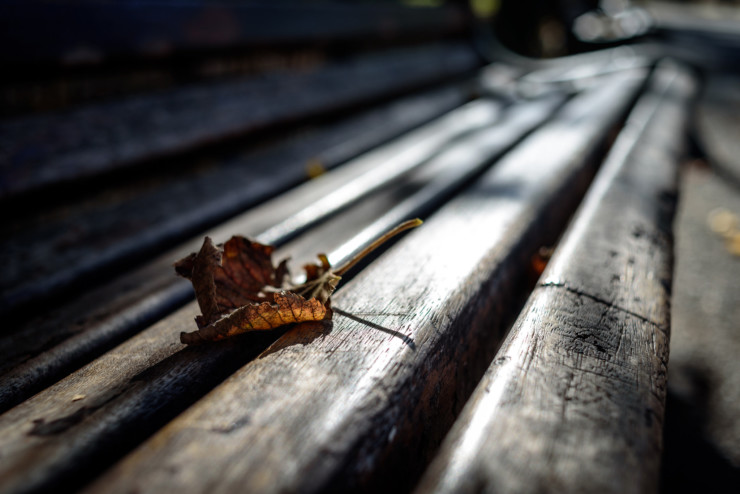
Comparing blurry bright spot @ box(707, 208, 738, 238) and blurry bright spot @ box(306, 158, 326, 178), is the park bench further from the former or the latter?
blurry bright spot @ box(707, 208, 738, 238)

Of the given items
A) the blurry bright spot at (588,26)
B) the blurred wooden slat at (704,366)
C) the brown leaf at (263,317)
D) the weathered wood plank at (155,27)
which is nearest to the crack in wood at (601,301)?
the brown leaf at (263,317)

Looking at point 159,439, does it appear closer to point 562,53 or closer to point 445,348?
point 445,348

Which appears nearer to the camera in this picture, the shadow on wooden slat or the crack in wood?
the crack in wood

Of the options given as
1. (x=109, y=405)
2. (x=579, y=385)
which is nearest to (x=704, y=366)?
(x=579, y=385)

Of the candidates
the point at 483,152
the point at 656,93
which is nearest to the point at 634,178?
the point at 483,152

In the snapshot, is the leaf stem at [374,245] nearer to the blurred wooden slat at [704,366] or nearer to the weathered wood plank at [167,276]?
the weathered wood plank at [167,276]

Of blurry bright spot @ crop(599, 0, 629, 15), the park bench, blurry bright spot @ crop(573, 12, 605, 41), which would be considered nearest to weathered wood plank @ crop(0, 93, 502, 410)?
the park bench
